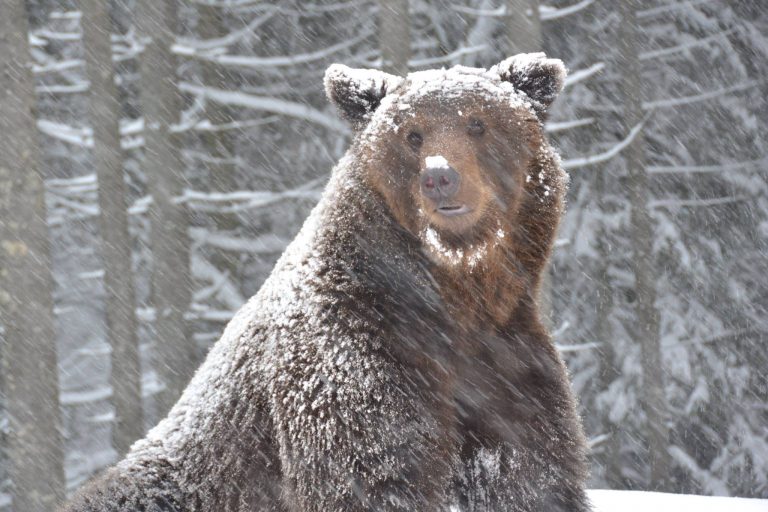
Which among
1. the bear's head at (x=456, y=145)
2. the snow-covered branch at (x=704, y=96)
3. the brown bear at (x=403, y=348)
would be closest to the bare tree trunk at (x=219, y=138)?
the snow-covered branch at (x=704, y=96)

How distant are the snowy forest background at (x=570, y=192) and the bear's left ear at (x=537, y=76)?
18.6 feet

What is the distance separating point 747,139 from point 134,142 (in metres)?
8.73

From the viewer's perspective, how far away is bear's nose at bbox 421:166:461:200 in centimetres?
291

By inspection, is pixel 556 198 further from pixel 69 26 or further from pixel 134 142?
pixel 69 26

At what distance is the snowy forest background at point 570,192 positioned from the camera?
10086 mm

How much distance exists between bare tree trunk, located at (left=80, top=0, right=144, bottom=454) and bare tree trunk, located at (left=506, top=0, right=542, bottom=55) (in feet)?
12.9

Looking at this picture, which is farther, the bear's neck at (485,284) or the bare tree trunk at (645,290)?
the bare tree trunk at (645,290)

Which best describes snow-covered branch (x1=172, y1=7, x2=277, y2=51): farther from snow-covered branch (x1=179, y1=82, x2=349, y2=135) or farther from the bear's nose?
the bear's nose

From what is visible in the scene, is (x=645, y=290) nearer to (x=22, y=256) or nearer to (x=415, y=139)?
(x=22, y=256)

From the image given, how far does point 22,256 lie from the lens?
7.00m

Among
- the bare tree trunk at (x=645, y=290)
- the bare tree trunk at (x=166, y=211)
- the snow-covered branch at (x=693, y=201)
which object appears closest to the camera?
the bare tree trunk at (x=166, y=211)

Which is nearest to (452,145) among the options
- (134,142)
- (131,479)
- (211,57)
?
(131,479)

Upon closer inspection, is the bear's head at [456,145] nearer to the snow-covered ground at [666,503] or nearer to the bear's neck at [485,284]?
the bear's neck at [485,284]

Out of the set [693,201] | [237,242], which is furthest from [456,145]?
[693,201]
